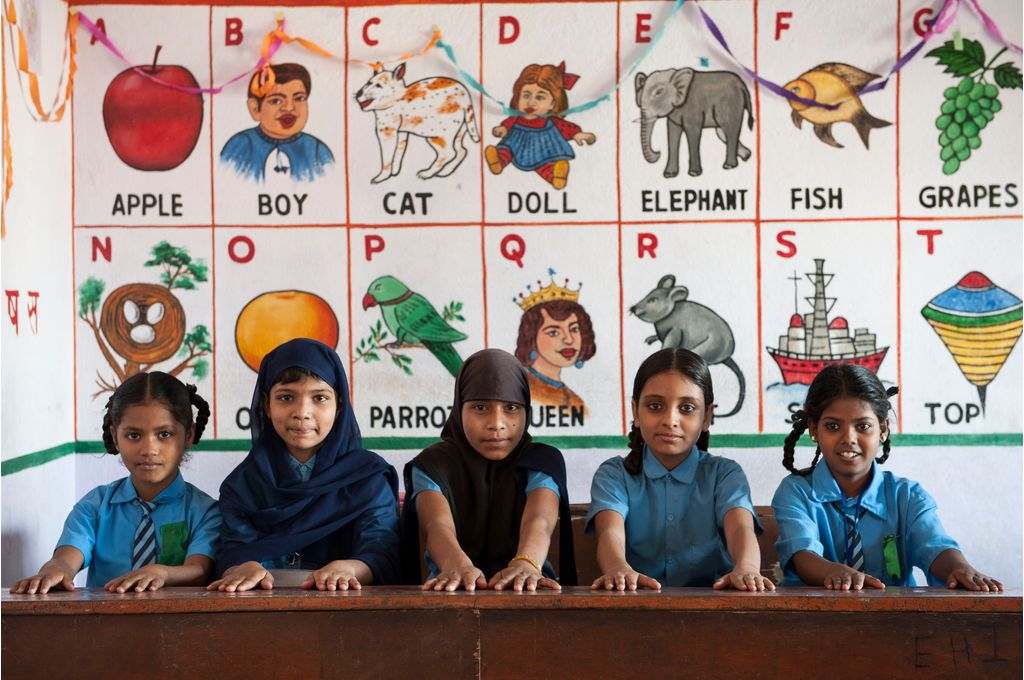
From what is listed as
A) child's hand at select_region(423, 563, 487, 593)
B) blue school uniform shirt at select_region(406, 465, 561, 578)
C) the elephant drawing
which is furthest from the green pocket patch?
the elephant drawing

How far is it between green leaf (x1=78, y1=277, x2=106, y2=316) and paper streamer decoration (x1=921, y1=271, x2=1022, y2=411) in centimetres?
276

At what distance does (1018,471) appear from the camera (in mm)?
3564

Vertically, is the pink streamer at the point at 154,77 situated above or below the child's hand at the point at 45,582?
above

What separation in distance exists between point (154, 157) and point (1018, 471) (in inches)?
121

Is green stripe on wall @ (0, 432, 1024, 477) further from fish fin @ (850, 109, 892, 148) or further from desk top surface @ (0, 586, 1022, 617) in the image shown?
desk top surface @ (0, 586, 1022, 617)

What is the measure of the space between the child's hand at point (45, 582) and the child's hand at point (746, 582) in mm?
1379

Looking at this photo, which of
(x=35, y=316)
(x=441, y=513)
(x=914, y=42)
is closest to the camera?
(x=441, y=513)

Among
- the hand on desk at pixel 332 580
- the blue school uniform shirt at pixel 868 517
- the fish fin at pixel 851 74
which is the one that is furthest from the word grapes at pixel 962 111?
the hand on desk at pixel 332 580

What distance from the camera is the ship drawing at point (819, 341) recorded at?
3572 mm

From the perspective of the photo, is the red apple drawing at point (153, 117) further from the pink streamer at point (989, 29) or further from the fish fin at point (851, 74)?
the pink streamer at point (989, 29)

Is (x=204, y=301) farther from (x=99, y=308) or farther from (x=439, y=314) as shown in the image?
(x=439, y=314)

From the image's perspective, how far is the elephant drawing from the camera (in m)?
3.55

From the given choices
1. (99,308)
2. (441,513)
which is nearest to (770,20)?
(441,513)

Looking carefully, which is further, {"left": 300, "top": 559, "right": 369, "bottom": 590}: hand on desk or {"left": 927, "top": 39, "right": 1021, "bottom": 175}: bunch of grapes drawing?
{"left": 927, "top": 39, "right": 1021, "bottom": 175}: bunch of grapes drawing
